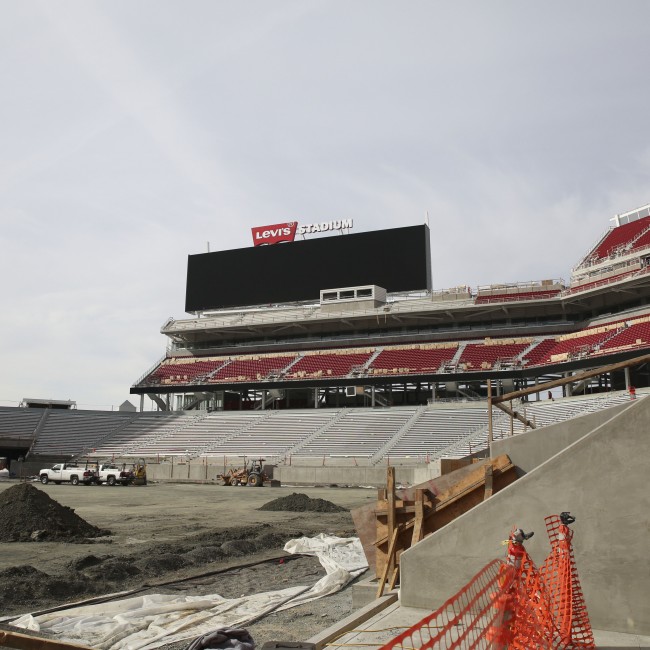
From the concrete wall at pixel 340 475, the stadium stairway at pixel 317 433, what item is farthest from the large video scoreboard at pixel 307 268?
the concrete wall at pixel 340 475

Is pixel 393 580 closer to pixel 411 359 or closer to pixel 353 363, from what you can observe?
pixel 411 359

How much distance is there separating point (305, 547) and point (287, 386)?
40468 mm

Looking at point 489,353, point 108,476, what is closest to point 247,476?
point 108,476

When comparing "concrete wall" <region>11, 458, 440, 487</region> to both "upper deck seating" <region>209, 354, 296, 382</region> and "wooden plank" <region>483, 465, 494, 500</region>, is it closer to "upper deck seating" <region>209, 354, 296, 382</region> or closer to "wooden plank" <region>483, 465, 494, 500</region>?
"upper deck seating" <region>209, 354, 296, 382</region>

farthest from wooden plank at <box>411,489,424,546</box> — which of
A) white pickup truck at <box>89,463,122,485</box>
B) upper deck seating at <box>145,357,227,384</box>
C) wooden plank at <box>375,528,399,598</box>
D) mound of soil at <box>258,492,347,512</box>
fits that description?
upper deck seating at <box>145,357,227,384</box>

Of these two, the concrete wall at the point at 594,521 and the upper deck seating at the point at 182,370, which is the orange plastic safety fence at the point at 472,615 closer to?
the concrete wall at the point at 594,521

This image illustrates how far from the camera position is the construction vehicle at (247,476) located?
40.7m

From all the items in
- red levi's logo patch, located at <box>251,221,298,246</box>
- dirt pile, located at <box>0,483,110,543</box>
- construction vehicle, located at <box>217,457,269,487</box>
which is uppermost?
red levi's logo patch, located at <box>251,221,298,246</box>

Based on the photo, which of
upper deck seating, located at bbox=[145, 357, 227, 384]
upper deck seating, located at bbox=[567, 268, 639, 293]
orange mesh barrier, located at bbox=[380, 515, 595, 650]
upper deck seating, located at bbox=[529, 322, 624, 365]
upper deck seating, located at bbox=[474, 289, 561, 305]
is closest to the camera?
orange mesh barrier, located at bbox=[380, 515, 595, 650]

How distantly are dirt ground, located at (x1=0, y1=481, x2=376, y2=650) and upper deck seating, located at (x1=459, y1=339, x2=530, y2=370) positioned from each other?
28261 mm

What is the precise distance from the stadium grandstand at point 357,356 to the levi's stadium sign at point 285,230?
1.04ft

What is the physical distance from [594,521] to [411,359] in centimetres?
4822

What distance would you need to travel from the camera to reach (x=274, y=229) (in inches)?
2596

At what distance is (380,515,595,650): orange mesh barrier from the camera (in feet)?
15.9
